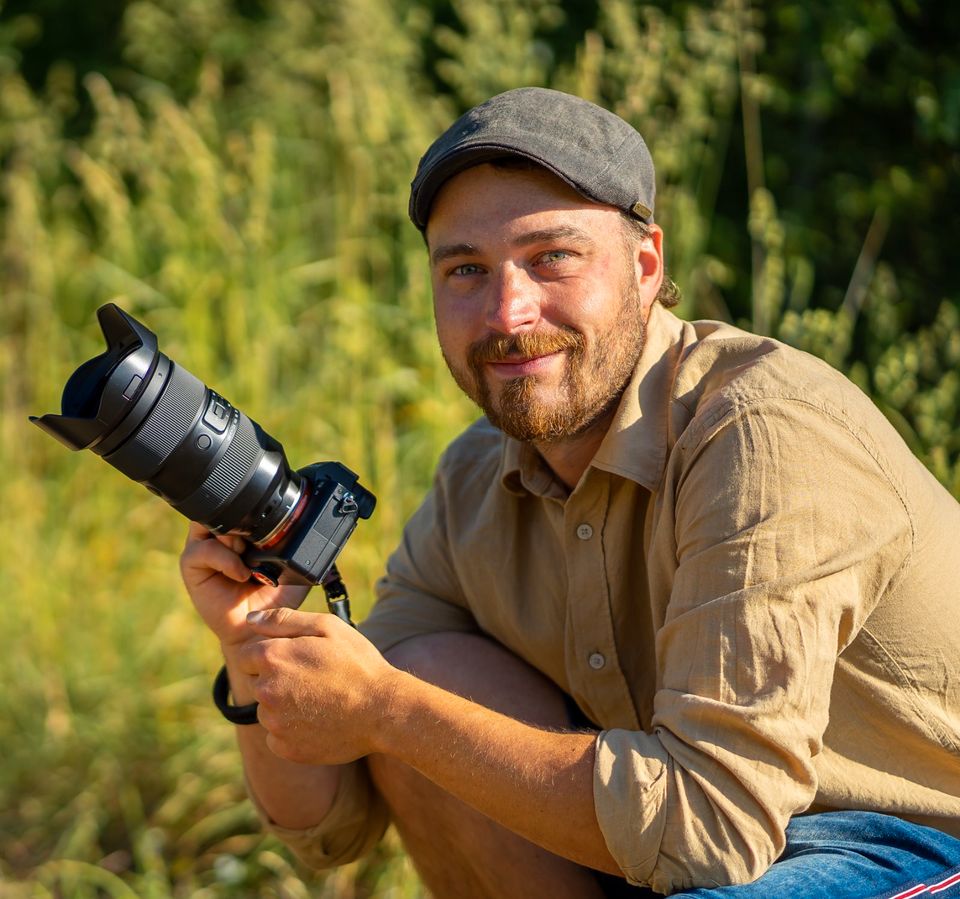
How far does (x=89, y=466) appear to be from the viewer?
3.81m

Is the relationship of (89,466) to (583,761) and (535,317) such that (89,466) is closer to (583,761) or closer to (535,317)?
(535,317)

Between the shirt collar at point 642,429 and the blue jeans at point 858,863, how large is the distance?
21.6 inches

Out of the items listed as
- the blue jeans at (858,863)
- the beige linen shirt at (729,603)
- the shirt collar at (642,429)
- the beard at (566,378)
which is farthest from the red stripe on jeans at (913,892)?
the beard at (566,378)

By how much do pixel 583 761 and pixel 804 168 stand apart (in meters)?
2.67

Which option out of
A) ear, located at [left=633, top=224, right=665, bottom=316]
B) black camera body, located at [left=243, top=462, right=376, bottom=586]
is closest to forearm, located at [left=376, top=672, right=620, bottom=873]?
black camera body, located at [left=243, top=462, right=376, bottom=586]

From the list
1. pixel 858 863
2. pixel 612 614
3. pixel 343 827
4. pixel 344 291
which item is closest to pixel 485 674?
pixel 612 614

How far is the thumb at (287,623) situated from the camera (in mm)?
1889

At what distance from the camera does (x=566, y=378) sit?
80.7 inches

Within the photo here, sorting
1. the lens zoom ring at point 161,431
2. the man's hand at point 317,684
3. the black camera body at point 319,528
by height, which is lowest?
the man's hand at point 317,684

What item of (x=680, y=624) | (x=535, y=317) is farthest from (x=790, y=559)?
(x=535, y=317)

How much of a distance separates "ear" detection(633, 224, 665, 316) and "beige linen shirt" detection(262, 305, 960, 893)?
0.05m

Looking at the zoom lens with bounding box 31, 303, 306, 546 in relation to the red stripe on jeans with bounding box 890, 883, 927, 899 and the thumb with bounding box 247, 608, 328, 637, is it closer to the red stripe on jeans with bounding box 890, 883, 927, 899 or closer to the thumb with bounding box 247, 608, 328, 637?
the thumb with bounding box 247, 608, 328, 637

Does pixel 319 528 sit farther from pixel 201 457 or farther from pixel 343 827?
pixel 343 827

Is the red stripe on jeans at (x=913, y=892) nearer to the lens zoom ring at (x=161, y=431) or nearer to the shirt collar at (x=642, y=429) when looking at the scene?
the shirt collar at (x=642, y=429)
